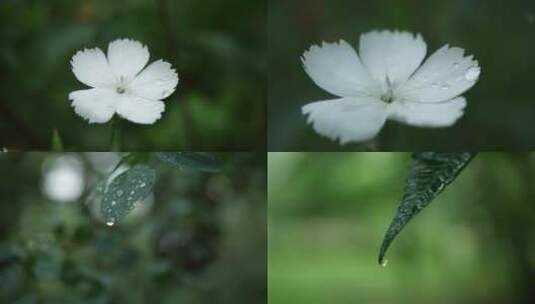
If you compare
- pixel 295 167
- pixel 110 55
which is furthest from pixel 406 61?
pixel 295 167

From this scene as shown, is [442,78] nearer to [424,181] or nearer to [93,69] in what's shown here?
[424,181]

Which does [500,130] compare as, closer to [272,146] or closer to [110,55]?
[272,146]

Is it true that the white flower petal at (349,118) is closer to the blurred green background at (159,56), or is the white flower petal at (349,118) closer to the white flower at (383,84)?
the white flower at (383,84)

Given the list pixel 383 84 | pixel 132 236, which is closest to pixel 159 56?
pixel 132 236

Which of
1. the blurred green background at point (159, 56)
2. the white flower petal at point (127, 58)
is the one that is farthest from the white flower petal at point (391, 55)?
the blurred green background at point (159, 56)

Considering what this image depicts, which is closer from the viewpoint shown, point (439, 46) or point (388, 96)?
point (388, 96)
